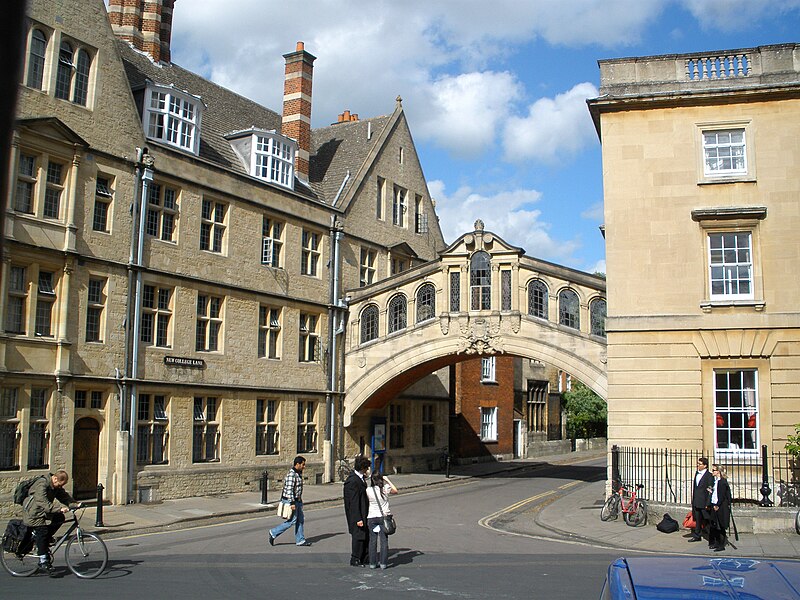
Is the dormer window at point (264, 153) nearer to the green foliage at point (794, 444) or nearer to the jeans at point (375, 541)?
the jeans at point (375, 541)

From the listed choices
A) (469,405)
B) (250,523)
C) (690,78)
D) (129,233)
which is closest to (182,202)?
(129,233)

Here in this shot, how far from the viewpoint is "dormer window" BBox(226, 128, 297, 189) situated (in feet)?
92.6

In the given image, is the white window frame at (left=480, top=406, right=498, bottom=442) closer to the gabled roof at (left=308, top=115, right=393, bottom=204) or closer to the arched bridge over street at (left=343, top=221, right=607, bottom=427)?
the arched bridge over street at (left=343, top=221, right=607, bottom=427)

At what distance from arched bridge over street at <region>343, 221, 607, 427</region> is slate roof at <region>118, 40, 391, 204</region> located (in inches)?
202

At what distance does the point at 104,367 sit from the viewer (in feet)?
72.2

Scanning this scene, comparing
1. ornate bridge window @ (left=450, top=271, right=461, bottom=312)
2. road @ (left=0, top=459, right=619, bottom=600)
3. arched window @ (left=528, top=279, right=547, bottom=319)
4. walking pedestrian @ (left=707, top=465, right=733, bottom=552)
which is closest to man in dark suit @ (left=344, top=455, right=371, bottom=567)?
road @ (left=0, top=459, right=619, bottom=600)

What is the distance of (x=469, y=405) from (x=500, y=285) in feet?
50.7

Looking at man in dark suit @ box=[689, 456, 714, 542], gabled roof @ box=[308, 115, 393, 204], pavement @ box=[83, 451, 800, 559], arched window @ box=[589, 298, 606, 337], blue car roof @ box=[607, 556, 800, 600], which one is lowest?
pavement @ box=[83, 451, 800, 559]

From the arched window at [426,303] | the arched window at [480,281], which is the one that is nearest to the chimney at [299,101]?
the arched window at [426,303]

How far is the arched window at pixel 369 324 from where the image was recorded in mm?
31422

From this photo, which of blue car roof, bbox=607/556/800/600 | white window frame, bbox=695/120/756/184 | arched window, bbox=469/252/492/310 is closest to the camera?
blue car roof, bbox=607/556/800/600

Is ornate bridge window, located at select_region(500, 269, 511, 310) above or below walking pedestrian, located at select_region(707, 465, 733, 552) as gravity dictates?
above

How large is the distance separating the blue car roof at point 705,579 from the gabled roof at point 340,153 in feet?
92.1

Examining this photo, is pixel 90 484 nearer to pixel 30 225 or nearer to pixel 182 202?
pixel 30 225
